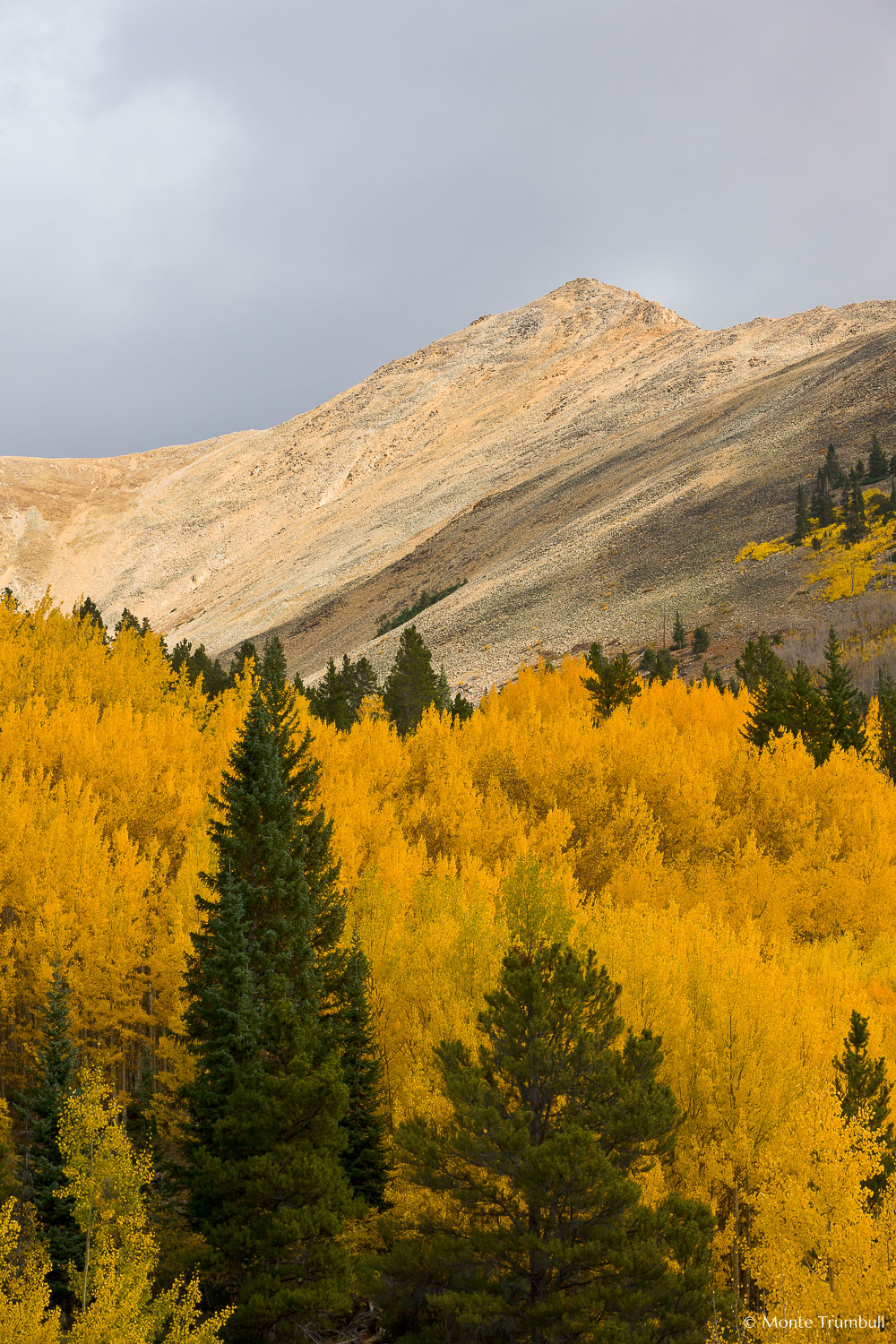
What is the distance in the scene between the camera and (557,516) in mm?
148750

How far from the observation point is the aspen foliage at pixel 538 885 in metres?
21.2

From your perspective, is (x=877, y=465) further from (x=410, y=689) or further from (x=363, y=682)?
(x=410, y=689)

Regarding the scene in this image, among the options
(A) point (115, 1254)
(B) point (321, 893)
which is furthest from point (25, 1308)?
(B) point (321, 893)

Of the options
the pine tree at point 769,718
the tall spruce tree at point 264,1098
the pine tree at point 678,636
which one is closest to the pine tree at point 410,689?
the pine tree at point 769,718

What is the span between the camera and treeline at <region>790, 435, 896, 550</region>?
98.9m

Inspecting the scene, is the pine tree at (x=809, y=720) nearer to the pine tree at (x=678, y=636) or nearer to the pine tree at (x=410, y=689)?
the pine tree at (x=410, y=689)

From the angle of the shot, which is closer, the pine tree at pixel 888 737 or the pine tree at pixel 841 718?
the pine tree at pixel 841 718

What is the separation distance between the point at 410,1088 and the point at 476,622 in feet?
329

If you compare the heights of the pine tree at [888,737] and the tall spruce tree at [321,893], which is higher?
the tall spruce tree at [321,893]

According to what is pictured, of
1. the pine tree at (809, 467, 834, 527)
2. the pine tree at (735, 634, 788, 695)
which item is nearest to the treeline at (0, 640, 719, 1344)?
the pine tree at (735, 634, 788, 695)

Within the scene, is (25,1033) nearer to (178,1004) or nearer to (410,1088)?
(178,1004)

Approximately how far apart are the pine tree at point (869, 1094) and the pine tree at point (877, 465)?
95.9 m

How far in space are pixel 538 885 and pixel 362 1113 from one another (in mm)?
6269

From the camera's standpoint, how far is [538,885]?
78.3 ft
